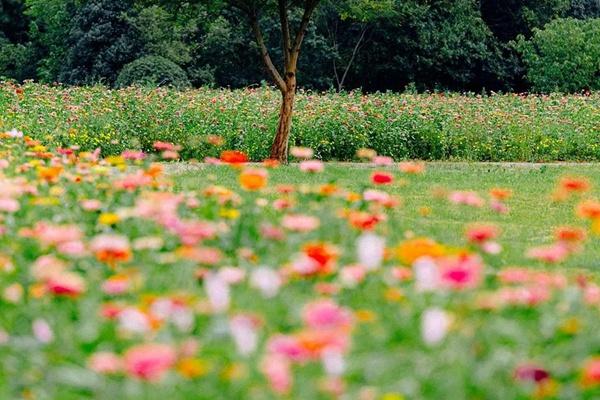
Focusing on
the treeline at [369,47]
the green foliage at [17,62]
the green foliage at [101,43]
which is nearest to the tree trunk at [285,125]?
the treeline at [369,47]

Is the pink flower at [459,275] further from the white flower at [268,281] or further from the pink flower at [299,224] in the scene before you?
the pink flower at [299,224]

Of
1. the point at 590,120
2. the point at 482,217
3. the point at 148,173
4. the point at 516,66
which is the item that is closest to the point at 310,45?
the point at 516,66

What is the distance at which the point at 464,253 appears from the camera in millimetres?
2721

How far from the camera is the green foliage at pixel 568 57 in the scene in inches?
1056

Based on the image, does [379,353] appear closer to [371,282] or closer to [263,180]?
[371,282]

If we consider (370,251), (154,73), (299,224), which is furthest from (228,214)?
(154,73)

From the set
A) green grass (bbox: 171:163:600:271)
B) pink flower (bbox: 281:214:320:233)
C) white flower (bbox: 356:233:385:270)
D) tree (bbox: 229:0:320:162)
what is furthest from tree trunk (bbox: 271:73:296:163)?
white flower (bbox: 356:233:385:270)

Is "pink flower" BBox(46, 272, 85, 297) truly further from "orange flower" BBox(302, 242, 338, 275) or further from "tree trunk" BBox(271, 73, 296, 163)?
"tree trunk" BBox(271, 73, 296, 163)

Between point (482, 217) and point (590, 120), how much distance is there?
317 inches

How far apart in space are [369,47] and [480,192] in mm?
24012

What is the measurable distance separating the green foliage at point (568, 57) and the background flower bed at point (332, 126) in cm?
1173

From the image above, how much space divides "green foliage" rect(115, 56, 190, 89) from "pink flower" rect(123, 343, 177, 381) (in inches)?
883

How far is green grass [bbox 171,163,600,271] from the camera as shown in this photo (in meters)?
6.67

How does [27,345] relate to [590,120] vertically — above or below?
above
